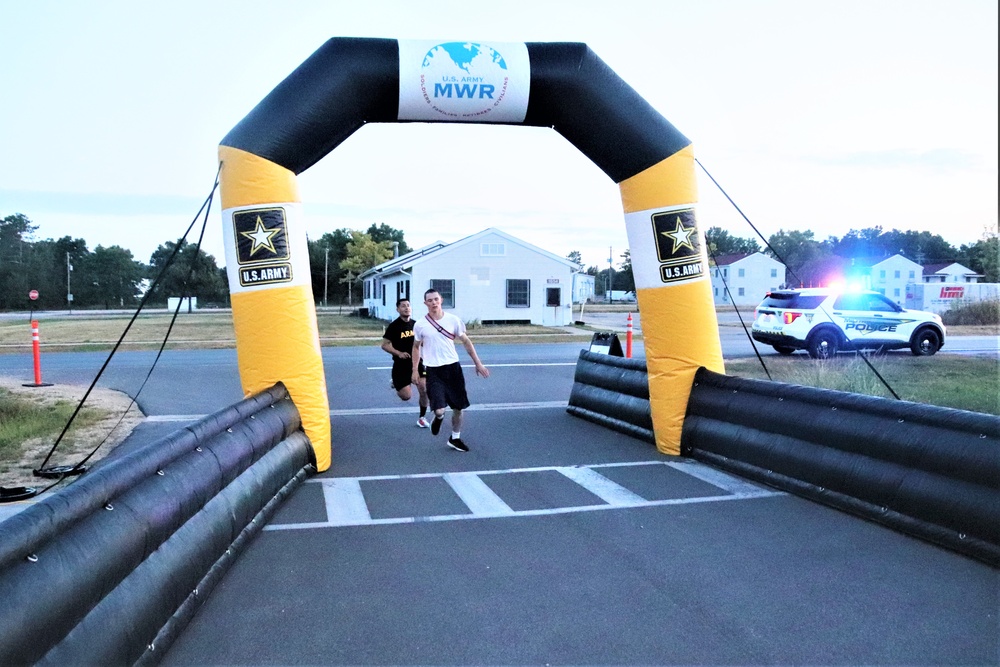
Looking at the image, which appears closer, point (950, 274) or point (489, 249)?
point (489, 249)

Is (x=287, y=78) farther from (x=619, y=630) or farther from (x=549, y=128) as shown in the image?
(x=619, y=630)

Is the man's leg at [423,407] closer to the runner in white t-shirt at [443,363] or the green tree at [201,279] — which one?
the runner in white t-shirt at [443,363]

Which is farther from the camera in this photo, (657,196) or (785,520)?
(657,196)

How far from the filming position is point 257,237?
7.62 meters

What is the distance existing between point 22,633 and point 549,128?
23.2 ft

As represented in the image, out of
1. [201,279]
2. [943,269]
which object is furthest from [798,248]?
[201,279]

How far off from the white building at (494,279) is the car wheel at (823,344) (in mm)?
19768

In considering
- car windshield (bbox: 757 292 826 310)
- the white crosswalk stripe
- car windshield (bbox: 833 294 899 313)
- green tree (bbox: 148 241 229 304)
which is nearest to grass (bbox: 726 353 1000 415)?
car windshield (bbox: 833 294 899 313)

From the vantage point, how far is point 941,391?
1244cm

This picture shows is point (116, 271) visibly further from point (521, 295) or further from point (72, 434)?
point (72, 434)

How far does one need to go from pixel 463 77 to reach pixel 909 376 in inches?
438

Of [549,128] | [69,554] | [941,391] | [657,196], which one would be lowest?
[941,391]

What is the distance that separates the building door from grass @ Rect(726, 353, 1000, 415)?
62.3 feet

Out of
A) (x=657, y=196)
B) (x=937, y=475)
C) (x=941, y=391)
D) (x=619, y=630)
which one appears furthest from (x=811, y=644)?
(x=941, y=391)
